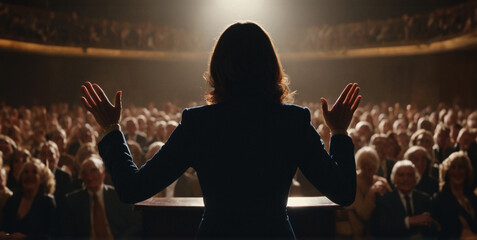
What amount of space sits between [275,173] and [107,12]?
93.9 feet

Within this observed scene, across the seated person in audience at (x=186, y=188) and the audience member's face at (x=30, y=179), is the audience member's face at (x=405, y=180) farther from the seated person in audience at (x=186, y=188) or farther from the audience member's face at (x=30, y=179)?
the audience member's face at (x=30, y=179)

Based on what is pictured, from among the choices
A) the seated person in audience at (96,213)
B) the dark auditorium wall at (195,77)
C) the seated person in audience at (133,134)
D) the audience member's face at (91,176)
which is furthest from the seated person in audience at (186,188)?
the dark auditorium wall at (195,77)

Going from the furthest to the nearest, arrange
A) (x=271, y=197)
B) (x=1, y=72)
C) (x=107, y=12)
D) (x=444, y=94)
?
(x=107, y=12) → (x=444, y=94) → (x=1, y=72) → (x=271, y=197)

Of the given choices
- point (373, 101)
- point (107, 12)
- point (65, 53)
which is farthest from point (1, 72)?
point (373, 101)

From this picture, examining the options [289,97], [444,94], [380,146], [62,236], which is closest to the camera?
[289,97]

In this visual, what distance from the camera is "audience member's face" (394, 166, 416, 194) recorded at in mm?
5922

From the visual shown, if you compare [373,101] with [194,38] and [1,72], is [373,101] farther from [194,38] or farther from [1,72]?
[1,72]

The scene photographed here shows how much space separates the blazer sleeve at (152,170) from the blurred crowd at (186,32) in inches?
816

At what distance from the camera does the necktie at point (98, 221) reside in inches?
221

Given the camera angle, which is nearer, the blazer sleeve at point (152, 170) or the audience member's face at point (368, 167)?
the blazer sleeve at point (152, 170)

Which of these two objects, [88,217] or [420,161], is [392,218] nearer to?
[420,161]

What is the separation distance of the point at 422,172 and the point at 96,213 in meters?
3.75

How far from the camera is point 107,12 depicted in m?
29.2

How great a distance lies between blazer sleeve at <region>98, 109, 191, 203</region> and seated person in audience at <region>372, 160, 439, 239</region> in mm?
4247
